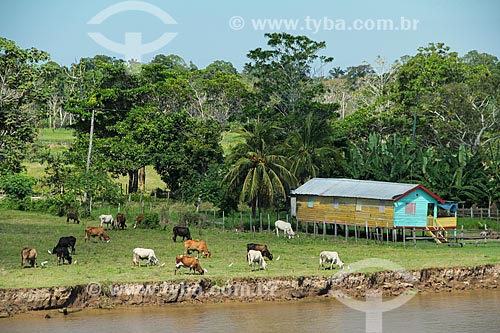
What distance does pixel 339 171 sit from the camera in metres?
51.8

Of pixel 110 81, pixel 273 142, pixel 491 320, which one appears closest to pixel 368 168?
pixel 273 142

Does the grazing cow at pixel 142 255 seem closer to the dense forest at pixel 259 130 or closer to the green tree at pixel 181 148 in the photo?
the dense forest at pixel 259 130

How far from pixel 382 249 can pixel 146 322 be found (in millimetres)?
14658

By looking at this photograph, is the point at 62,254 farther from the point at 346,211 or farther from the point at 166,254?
the point at 346,211

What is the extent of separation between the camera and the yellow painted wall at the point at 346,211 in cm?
3984

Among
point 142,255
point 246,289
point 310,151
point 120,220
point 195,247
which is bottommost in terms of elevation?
point 246,289

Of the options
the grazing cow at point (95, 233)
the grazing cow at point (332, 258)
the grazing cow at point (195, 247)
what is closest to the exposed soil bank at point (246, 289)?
the grazing cow at point (332, 258)

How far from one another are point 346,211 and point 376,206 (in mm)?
1966

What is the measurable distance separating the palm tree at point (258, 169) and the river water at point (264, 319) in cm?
1489

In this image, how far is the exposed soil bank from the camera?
24.5m

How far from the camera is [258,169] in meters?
42.2

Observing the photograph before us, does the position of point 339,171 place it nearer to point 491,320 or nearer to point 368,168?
point 368,168

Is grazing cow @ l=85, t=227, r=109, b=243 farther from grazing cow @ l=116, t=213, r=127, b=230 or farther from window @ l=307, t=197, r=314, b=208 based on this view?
window @ l=307, t=197, r=314, b=208

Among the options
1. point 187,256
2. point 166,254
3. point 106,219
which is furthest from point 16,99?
point 187,256
